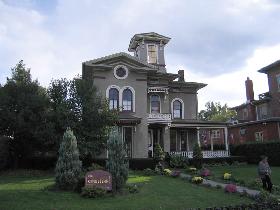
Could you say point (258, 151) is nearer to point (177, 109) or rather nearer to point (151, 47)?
point (177, 109)

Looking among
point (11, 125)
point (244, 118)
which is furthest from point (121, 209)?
point (244, 118)

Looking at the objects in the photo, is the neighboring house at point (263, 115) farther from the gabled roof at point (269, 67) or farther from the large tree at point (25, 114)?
the large tree at point (25, 114)

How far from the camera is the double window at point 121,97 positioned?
33.0 metres

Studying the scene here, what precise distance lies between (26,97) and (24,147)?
4.22m

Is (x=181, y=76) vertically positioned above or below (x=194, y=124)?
above

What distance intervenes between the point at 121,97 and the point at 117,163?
16.2m

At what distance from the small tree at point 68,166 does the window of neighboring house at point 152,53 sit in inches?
846

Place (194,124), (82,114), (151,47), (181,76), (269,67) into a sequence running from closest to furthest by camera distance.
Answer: (82,114) → (194,124) → (151,47) → (181,76) → (269,67)

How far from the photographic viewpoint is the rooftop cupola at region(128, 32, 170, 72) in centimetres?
3812

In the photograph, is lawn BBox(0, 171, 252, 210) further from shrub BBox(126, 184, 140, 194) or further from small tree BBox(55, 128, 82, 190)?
small tree BBox(55, 128, 82, 190)

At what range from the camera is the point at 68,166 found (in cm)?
1711

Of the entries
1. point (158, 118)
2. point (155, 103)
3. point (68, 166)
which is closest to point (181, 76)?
point (155, 103)

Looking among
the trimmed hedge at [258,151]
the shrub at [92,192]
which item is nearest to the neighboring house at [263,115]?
the trimmed hedge at [258,151]

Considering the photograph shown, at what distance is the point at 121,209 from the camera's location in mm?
13516
